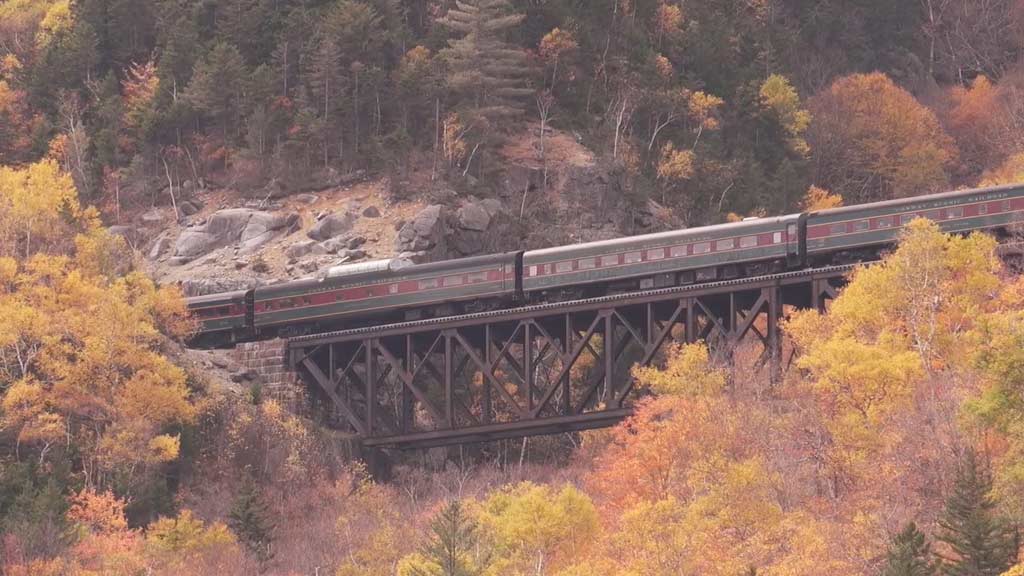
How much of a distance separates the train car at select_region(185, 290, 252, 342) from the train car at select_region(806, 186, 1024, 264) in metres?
27.1

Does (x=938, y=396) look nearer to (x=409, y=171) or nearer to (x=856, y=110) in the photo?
(x=409, y=171)

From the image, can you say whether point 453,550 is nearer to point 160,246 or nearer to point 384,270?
point 384,270

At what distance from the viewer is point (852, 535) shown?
65375 millimetres

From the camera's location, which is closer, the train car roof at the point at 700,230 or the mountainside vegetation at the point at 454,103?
the train car roof at the point at 700,230

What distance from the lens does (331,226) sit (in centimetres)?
11306

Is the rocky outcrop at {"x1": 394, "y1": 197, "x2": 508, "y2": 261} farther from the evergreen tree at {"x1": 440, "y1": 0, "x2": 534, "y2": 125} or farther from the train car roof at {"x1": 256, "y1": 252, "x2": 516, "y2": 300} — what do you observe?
the train car roof at {"x1": 256, "y1": 252, "x2": 516, "y2": 300}

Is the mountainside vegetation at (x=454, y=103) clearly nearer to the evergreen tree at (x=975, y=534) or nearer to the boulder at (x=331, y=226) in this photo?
the boulder at (x=331, y=226)

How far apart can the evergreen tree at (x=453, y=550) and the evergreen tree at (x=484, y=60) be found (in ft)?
182

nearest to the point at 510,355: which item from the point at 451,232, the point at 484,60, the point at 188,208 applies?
the point at 451,232

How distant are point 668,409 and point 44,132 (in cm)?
5987

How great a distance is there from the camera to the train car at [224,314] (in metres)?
98.1

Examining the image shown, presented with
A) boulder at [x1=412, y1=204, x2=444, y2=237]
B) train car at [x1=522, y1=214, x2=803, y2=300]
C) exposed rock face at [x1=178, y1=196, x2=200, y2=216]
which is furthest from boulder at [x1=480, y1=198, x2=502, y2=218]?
train car at [x1=522, y1=214, x2=803, y2=300]

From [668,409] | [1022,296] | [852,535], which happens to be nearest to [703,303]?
[668,409]

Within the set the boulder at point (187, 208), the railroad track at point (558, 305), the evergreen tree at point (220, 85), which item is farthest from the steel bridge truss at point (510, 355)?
the evergreen tree at point (220, 85)
